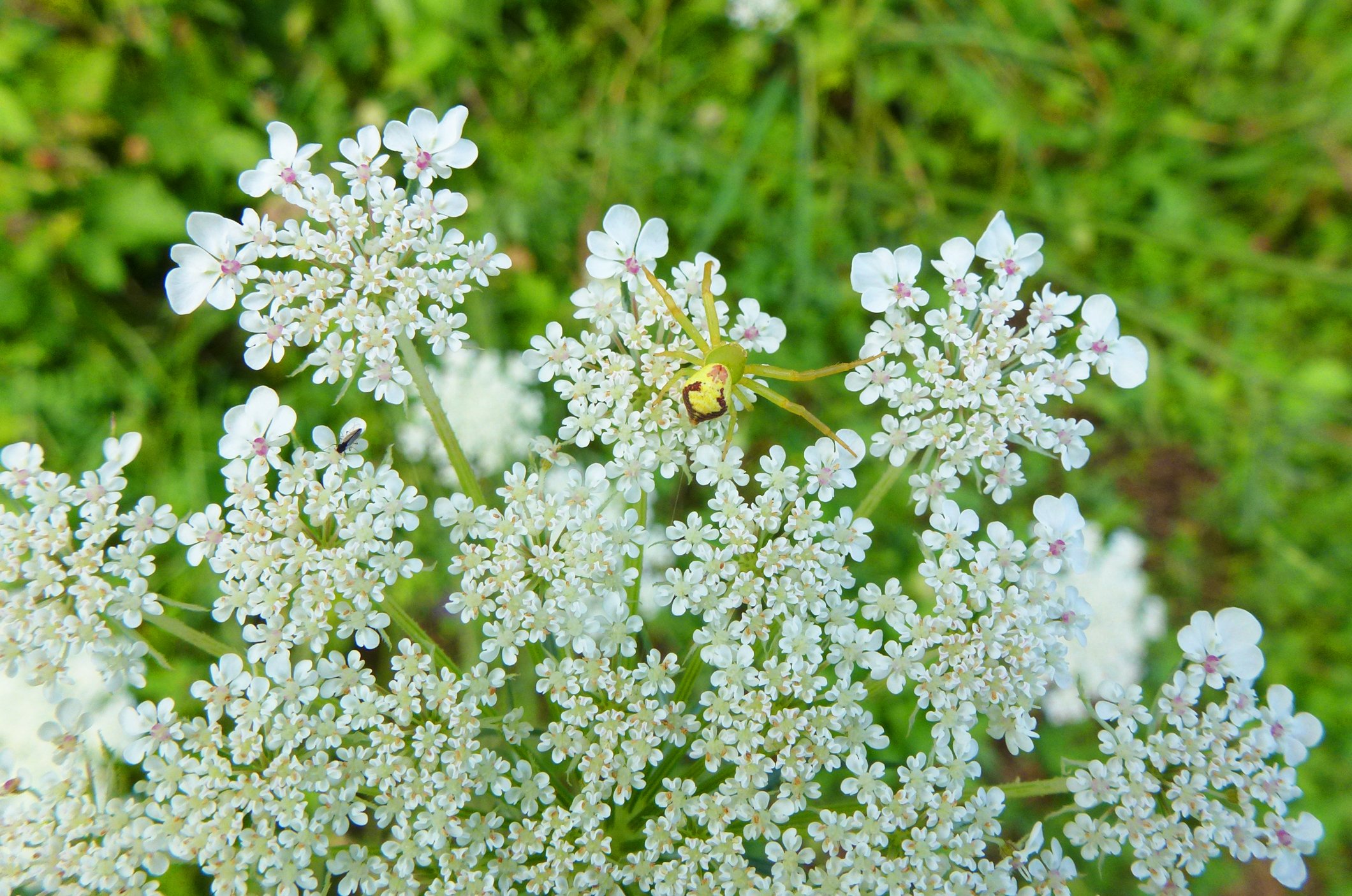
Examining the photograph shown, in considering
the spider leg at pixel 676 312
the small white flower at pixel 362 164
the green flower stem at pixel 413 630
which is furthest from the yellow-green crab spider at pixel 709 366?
the green flower stem at pixel 413 630

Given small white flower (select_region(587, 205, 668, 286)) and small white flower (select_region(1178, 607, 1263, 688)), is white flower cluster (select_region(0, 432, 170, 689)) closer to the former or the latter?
small white flower (select_region(587, 205, 668, 286))

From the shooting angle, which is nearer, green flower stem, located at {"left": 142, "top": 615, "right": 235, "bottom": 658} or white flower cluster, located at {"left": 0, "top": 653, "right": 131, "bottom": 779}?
green flower stem, located at {"left": 142, "top": 615, "right": 235, "bottom": 658}

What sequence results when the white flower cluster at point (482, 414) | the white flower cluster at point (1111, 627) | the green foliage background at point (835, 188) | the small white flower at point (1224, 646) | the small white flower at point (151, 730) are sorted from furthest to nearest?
the green foliage background at point (835, 188) → the white flower cluster at point (1111, 627) → the white flower cluster at point (482, 414) → the small white flower at point (1224, 646) → the small white flower at point (151, 730)

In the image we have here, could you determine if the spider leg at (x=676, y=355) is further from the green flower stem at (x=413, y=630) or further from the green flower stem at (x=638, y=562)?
the green flower stem at (x=413, y=630)

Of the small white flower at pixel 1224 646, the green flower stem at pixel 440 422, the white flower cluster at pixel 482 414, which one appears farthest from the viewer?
the white flower cluster at pixel 482 414

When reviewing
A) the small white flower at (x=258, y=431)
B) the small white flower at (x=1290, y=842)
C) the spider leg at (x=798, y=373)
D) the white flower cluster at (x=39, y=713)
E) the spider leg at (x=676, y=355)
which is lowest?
the white flower cluster at (x=39, y=713)

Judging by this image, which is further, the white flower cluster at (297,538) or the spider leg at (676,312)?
the spider leg at (676,312)

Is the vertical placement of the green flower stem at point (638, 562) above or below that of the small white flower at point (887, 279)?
below

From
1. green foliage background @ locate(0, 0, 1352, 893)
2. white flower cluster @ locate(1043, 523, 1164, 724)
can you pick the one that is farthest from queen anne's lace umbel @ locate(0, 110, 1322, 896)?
green foliage background @ locate(0, 0, 1352, 893)
